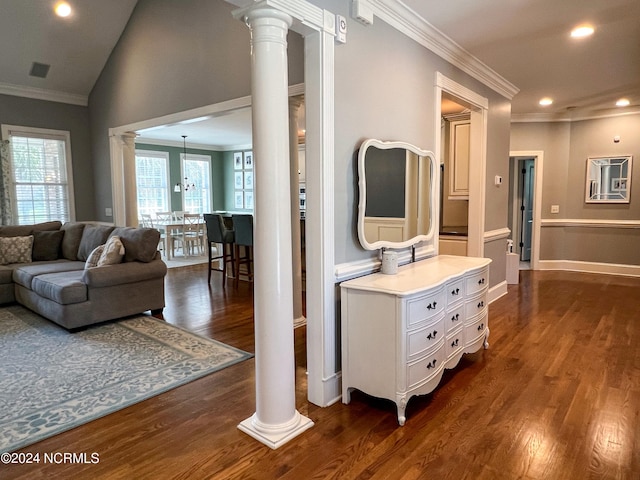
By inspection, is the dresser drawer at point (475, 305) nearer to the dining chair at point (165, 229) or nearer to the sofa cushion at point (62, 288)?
the sofa cushion at point (62, 288)

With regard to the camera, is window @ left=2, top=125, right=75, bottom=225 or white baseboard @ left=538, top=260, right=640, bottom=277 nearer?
window @ left=2, top=125, right=75, bottom=225

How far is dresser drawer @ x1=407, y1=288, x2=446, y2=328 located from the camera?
238 centimetres

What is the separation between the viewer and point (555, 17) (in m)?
3.25

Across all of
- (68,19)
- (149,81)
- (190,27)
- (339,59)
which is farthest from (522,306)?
(68,19)

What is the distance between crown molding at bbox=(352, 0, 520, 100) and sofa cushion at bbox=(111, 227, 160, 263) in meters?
3.05

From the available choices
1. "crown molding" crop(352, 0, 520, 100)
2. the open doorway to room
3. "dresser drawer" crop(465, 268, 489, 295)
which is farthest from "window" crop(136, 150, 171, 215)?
"dresser drawer" crop(465, 268, 489, 295)

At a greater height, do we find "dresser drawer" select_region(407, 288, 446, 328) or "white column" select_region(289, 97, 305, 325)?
"white column" select_region(289, 97, 305, 325)

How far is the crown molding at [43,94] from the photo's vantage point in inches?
226

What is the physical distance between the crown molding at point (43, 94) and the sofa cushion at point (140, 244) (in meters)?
3.07

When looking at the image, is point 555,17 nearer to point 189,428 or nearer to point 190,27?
point 190,27

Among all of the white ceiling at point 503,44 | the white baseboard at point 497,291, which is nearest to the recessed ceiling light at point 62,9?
the white ceiling at point 503,44

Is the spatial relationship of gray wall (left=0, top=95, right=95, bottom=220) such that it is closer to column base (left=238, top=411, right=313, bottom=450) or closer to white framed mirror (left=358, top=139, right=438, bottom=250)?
white framed mirror (left=358, top=139, right=438, bottom=250)

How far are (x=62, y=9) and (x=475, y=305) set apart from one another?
5.71 metres

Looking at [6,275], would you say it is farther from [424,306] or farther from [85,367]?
[424,306]
